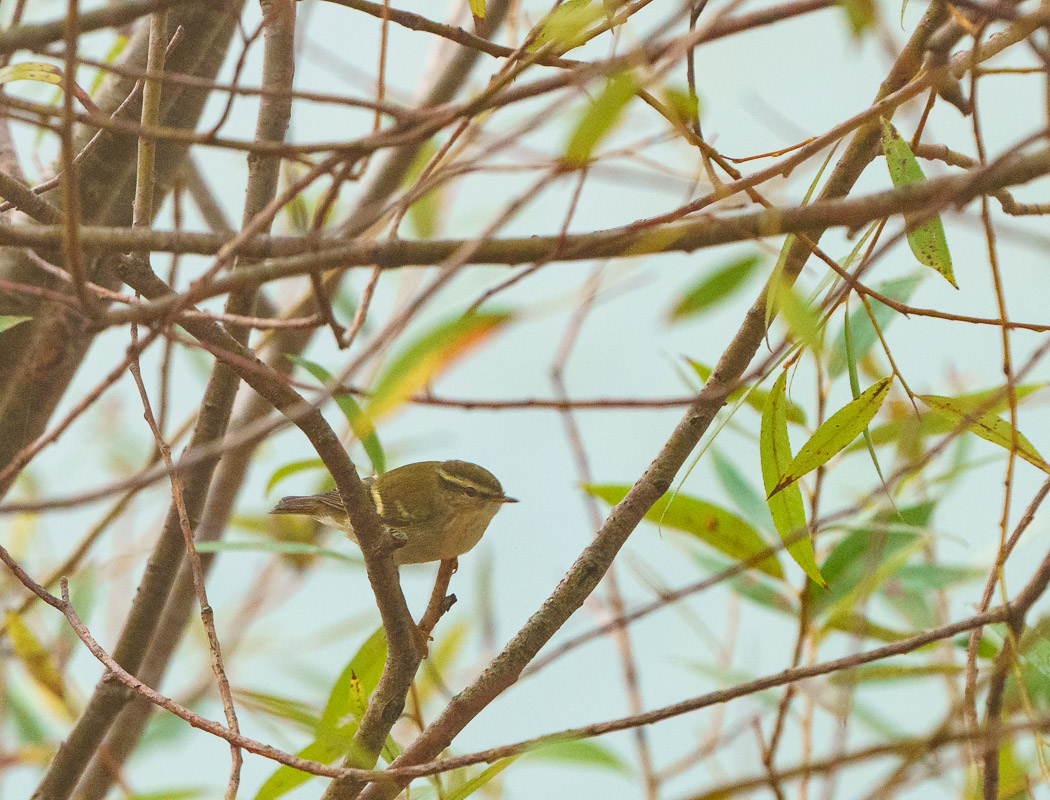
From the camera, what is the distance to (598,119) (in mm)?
544

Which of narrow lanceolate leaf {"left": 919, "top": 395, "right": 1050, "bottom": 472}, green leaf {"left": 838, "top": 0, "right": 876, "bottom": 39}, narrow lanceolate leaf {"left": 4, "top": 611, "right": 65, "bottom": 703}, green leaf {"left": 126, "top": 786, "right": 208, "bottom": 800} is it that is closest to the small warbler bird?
narrow lanceolate leaf {"left": 4, "top": 611, "right": 65, "bottom": 703}

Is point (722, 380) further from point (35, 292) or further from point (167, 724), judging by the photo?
point (167, 724)

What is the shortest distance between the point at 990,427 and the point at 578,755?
445 mm

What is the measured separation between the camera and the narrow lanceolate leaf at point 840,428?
33.1 inches

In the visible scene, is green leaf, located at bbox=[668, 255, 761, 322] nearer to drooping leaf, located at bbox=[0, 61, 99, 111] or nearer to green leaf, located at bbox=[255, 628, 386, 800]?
green leaf, located at bbox=[255, 628, 386, 800]

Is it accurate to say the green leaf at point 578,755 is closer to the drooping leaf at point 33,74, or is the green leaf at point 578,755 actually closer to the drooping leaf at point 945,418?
the drooping leaf at point 945,418

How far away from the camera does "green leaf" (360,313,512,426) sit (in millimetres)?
571

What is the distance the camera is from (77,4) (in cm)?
50

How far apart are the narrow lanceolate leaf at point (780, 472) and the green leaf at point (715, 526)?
0.76 feet

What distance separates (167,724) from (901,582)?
1403 millimetres

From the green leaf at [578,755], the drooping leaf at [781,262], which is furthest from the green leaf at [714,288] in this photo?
the green leaf at [578,755]

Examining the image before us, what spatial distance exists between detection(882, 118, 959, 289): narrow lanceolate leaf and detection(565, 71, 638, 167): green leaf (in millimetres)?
340

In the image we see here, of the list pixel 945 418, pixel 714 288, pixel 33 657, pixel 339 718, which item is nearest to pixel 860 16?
pixel 714 288

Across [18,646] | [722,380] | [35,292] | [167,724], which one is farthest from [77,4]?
[167,724]
